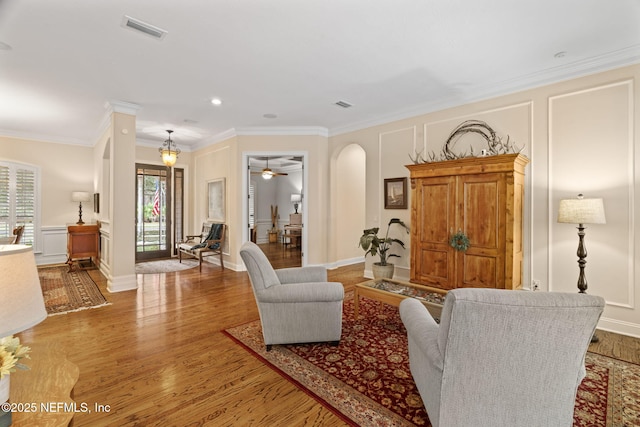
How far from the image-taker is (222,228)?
648 centimetres

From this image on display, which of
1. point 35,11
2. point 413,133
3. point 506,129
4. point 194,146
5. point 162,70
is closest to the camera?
point 35,11

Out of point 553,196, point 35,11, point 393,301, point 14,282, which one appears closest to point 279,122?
point 35,11

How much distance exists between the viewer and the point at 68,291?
461 cm

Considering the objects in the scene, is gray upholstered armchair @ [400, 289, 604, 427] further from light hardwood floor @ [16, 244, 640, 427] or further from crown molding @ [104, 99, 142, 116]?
crown molding @ [104, 99, 142, 116]

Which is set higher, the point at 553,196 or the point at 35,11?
the point at 35,11

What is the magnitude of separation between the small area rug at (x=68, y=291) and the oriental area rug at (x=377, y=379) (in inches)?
91.2

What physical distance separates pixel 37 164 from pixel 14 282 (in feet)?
25.5

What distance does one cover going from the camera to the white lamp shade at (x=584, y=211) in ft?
9.64

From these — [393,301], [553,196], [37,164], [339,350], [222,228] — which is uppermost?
[37,164]

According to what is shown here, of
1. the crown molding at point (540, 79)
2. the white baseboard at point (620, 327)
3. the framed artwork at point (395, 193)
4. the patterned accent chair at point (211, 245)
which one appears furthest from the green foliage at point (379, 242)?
the patterned accent chair at point (211, 245)

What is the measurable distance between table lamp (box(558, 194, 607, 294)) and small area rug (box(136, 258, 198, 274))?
20.6 feet

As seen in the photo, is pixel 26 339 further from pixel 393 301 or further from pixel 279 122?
pixel 279 122

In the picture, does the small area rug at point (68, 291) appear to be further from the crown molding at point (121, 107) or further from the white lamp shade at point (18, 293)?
the white lamp shade at point (18, 293)

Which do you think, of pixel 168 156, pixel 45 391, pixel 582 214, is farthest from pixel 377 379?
pixel 168 156
